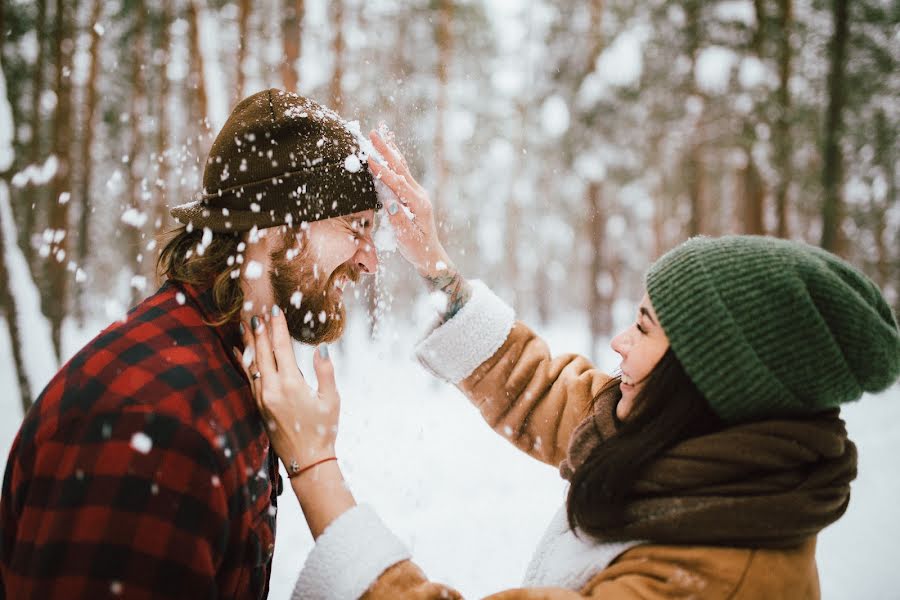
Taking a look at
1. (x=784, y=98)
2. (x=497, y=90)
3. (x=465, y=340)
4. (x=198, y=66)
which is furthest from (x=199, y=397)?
(x=497, y=90)

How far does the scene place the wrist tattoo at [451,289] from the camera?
2379 millimetres

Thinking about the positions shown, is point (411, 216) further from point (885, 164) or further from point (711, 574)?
point (885, 164)

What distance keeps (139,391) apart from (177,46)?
461 inches

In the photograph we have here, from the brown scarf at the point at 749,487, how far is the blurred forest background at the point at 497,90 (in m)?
6.15

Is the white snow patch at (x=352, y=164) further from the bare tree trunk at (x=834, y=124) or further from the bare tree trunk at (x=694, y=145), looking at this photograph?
the bare tree trunk at (x=694, y=145)

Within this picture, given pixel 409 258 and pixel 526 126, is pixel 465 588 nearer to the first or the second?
pixel 409 258

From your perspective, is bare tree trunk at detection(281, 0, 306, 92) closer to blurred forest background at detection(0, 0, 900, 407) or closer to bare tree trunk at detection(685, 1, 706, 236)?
blurred forest background at detection(0, 0, 900, 407)

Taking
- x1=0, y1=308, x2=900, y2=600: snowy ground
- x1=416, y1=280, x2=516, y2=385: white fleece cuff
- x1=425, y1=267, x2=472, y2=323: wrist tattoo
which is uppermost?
x1=425, y1=267, x2=472, y2=323: wrist tattoo

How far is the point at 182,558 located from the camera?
128 cm

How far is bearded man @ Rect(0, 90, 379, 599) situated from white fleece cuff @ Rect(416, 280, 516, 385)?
477 mm

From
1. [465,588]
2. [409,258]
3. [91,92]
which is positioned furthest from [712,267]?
[91,92]

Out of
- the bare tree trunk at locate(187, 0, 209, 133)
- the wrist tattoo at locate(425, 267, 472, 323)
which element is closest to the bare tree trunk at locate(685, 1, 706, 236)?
the bare tree trunk at locate(187, 0, 209, 133)

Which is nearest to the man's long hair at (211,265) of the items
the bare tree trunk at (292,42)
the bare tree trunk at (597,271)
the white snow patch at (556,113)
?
the bare tree trunk at (292,42)

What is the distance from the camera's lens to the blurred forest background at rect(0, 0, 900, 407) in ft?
28.8
